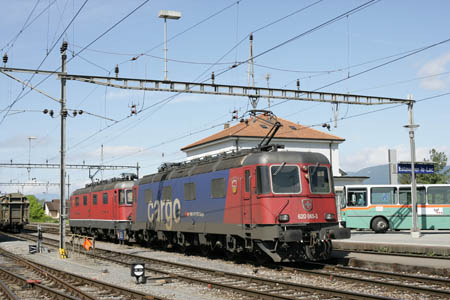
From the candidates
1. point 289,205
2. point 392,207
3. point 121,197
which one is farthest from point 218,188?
point 392,207

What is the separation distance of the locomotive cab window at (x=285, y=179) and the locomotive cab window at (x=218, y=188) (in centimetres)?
258

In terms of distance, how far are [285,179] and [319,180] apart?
1.19 meters

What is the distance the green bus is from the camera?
30234 millimetres

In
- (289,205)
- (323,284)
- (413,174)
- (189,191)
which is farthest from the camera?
(413,174)

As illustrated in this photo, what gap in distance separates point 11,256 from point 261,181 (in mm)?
12820

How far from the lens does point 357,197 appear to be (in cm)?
3206

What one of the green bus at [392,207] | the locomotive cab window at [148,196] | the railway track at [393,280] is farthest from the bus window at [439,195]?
the railway track at [393,280]

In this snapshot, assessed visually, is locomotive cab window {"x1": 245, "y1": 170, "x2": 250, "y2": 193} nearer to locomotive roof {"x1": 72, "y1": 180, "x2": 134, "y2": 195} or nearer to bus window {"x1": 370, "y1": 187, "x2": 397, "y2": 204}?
locomotive roof {"x1": 72, "y1": 180, "x2": 134, "y2": 195}

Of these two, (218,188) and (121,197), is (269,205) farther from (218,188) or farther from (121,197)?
(121,197)

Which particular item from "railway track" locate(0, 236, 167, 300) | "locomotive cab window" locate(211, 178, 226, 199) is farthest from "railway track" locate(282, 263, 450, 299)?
"railway track" locate(0, 236, 167, 300)

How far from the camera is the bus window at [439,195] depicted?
30109 millimetres

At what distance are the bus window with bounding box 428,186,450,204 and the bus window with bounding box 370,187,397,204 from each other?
6.31ft

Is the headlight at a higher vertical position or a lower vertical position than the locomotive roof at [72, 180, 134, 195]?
lower

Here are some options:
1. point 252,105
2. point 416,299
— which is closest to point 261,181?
point 416,299
